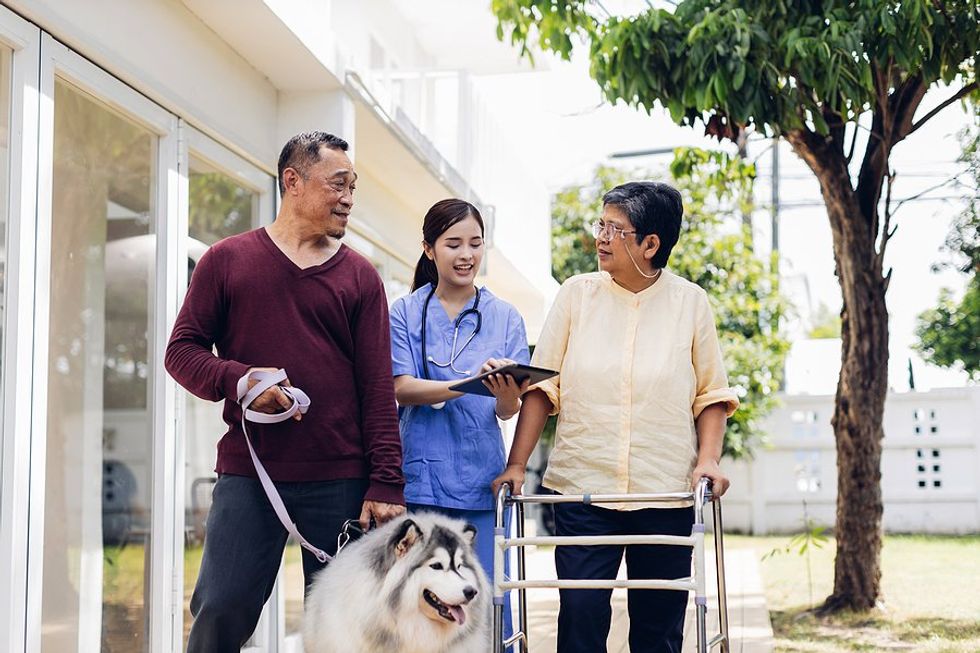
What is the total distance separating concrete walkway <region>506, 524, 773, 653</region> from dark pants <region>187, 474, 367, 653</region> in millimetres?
2556

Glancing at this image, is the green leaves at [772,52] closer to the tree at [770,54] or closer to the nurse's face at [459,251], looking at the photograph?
the tree at [770,54]

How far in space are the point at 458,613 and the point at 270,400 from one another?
688mm

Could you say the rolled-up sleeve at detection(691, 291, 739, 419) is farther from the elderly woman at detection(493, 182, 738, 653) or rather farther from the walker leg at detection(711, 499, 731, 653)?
the walker leg at detection(711, 499, 731, 653)

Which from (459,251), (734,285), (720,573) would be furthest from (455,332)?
(734,285)

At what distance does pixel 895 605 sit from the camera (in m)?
8.22

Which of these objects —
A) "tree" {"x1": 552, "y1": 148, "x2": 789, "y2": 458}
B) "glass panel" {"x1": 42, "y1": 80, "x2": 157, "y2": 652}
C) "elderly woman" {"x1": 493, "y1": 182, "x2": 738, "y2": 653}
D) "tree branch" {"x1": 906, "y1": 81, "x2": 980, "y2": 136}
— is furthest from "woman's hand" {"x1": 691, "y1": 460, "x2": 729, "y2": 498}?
"tree" {"x1": 552, "y1": 148, "x2": 789, "y2": 458}

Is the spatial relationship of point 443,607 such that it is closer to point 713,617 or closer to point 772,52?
point 772,52

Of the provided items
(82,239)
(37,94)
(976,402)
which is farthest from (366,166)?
(976,402)

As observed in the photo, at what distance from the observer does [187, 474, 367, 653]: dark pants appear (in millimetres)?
2967

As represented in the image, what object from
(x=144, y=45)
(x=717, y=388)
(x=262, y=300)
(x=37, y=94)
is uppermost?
(x=144, y=45)

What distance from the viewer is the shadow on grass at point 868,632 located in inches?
273

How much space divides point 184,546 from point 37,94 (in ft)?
6.90

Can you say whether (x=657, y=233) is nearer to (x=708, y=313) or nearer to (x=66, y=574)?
(x=708, y=313)

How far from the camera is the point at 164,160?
15.3 feet
